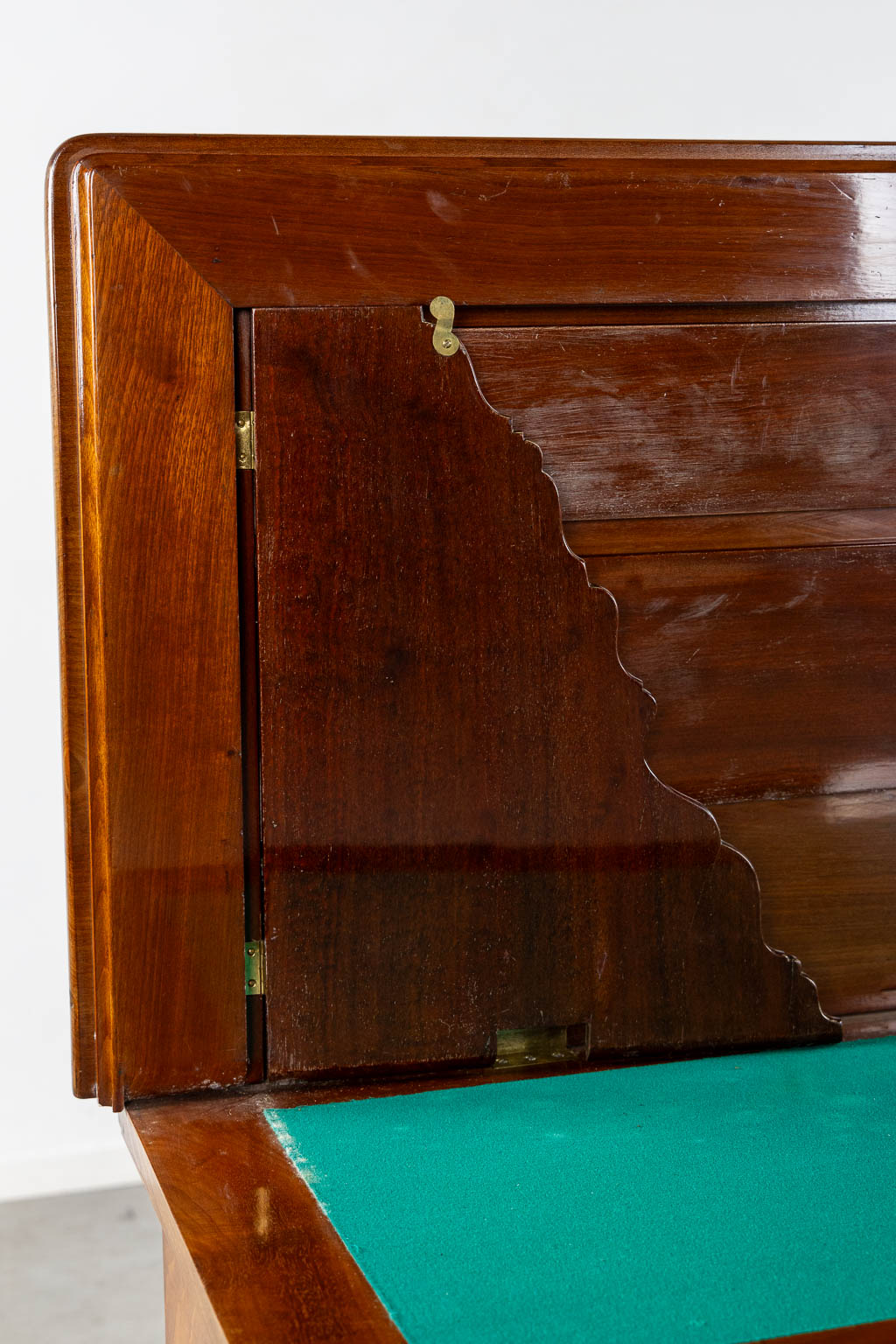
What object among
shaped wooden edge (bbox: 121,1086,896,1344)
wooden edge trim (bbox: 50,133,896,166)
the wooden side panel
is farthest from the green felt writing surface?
wooden edge trim (bbox: 50,133,896,166)

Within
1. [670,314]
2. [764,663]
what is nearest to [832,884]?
[764,663]

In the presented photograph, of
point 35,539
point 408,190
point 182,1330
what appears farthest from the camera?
point 35,539

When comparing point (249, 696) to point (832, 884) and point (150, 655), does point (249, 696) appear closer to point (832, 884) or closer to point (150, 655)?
point (150, 655)

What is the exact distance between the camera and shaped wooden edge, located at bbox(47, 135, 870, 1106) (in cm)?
108

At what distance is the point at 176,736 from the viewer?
110cm

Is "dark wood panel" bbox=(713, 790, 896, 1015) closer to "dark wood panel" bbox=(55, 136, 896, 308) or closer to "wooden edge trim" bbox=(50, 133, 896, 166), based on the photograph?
"dark wood panel" bbox=(55, 136, 896, 308)

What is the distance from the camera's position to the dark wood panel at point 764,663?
3.95 ft

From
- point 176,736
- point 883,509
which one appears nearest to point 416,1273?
point 176,736

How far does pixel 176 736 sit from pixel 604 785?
0.38m

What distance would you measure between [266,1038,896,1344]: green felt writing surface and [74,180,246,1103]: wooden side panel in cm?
13

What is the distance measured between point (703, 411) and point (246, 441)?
42cm

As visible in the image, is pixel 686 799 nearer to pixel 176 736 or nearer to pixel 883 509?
pixel 883 509

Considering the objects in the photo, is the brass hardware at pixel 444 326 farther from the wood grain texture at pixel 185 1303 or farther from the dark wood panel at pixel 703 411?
the wood grain texture at pixel 185 1303

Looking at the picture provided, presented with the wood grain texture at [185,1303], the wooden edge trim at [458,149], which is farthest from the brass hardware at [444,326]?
the wood grain texture at [185,1303]
